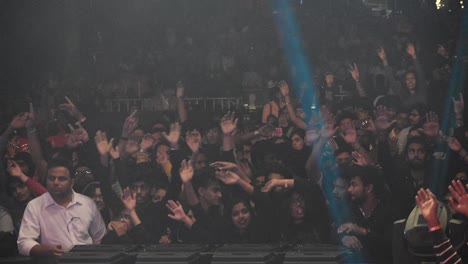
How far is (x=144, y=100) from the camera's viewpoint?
13391 millimetres

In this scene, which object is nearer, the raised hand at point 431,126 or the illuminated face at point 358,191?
the illuminated face at point 358,191

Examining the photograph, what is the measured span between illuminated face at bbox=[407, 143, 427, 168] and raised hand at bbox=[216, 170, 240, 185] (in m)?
1.55

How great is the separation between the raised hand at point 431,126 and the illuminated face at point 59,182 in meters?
3.18

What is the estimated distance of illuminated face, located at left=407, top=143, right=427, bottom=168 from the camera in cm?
773

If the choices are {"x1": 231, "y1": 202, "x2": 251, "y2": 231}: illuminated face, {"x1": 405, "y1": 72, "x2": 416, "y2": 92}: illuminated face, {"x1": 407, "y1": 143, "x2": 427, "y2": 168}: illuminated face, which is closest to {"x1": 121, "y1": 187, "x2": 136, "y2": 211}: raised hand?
{"x1": 231, "y1": 202, "x2": 251, "y2": 231}: illuminated face

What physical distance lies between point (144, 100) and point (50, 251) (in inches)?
298

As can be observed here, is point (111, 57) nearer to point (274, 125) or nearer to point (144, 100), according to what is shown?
point (144, 100)

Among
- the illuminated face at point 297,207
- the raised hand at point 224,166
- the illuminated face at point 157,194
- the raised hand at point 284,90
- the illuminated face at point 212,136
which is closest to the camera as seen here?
the illuminated face at point 297,207

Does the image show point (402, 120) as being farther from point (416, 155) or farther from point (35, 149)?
point (35, 149)

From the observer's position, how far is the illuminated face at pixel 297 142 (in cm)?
857

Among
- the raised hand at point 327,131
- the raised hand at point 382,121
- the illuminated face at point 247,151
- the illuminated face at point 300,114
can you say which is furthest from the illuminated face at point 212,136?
the raised hand at point 382,121

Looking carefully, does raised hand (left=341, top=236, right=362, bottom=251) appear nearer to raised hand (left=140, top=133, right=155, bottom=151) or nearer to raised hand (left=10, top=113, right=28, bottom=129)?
raised hand (left=140, top=133, right=155, bottom=151)

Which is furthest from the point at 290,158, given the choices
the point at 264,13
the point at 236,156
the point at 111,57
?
the point at 264,13

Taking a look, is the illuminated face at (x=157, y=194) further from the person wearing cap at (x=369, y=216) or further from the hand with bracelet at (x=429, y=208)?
the hand with bracelet at (x=429, y=208)
